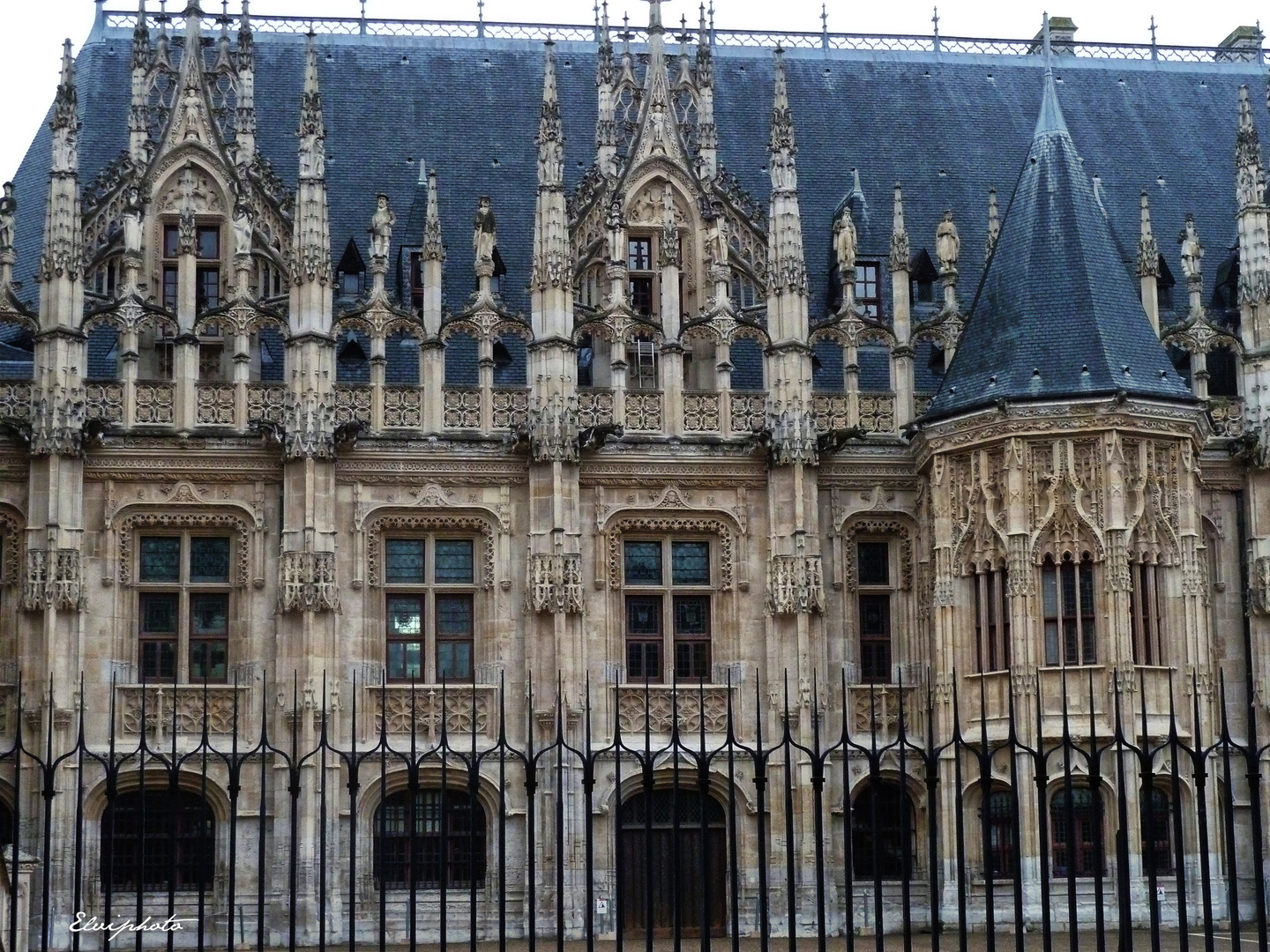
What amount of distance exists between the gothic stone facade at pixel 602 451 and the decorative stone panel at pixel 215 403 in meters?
0.06

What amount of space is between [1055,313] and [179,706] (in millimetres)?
14815

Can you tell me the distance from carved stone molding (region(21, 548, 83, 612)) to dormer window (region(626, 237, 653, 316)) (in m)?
10.2

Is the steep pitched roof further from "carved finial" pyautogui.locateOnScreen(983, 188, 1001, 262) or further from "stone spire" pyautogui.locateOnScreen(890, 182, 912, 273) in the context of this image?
"stone spire" pyautogui.locateOnScreen(890, 182, 912, 273)

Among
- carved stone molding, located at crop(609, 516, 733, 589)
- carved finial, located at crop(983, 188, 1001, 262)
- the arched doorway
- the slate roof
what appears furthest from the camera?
the slate roof

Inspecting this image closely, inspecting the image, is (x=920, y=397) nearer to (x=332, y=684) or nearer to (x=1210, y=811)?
(x=1210, y=811)

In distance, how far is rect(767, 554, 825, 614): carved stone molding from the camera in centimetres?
3044

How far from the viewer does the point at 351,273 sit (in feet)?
109

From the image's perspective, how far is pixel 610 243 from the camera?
3197 centimetres

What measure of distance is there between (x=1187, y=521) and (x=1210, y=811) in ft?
14.5

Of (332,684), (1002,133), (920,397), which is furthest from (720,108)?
(332,684)

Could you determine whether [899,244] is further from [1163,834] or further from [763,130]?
[1163,834]

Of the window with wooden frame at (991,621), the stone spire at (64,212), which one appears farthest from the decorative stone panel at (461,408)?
the window with wooden frame at (991,621)

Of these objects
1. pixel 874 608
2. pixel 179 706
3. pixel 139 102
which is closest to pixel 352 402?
pixel 179 706

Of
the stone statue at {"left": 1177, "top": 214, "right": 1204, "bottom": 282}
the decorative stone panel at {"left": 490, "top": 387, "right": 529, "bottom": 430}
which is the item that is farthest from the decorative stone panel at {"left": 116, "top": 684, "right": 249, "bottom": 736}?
the stone statue at {"left": 1177, "top": 214, "right": 1204, "bottom": 282}
